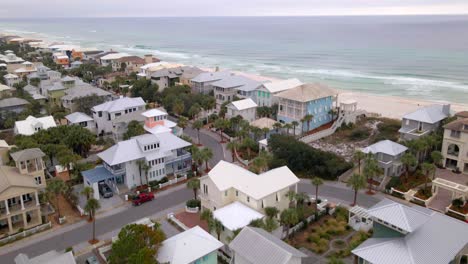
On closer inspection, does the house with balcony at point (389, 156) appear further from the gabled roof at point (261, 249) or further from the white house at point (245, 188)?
the gabled roof at point (261, 249)

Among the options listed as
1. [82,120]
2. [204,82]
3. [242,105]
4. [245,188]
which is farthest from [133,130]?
[204,82]

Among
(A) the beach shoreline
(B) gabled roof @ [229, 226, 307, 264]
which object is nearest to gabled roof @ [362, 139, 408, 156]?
(B) gabled roof @ [229, 226, 307, 264]

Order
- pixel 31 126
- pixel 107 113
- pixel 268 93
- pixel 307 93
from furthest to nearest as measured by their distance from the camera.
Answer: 1. pixel 268 93
2. pixel 107 113
3. pixel 307 93
4. pixel 31 126

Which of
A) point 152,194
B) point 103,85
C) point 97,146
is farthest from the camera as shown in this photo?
point 103,85

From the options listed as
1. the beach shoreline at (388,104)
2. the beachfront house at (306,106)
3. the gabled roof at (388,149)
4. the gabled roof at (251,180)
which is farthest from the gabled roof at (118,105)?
the beach shoreline at (388,104)

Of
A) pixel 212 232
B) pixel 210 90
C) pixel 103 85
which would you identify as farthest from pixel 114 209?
pixel 103 85

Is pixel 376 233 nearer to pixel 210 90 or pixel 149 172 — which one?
pixel 149 172

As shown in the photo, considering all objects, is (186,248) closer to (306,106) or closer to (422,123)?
(422,123)
